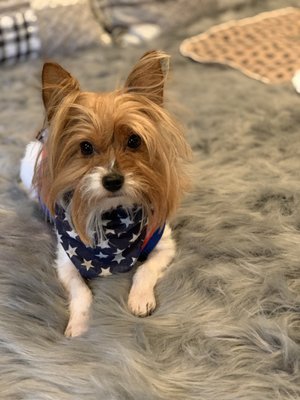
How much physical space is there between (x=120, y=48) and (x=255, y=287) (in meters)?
1.35

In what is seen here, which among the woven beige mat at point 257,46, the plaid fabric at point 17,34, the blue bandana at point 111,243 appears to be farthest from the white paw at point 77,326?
the plaid fabric at point 17,34

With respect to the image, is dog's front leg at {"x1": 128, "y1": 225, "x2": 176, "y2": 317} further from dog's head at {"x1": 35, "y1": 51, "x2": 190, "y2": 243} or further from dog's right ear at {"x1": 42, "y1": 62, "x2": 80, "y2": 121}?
dog's right ear at {"x1": 42, "y1": 62, "x2": 80, "y2": 121}

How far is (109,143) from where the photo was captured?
986 millimetres

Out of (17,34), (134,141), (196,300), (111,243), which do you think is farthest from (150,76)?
(17,34)

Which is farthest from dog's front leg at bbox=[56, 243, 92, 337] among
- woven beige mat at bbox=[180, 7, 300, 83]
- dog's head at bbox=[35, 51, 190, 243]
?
woven beige mat at bbox=[180, 7, 300, 83]

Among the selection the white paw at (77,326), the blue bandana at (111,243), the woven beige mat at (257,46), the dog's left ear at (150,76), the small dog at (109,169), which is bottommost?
the woven beige mat at (257,46)

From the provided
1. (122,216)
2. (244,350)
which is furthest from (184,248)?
(244,350)

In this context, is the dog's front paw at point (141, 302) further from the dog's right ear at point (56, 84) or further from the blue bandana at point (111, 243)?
the dog's right ear at point (56, 84)

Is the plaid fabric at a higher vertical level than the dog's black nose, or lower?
lower

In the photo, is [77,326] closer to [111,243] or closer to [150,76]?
[111,243]

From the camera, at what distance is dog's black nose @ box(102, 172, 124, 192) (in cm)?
97

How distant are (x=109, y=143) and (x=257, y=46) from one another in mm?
1311

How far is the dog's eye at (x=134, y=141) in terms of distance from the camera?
3.25 ft

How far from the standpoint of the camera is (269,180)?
4.74 feet
